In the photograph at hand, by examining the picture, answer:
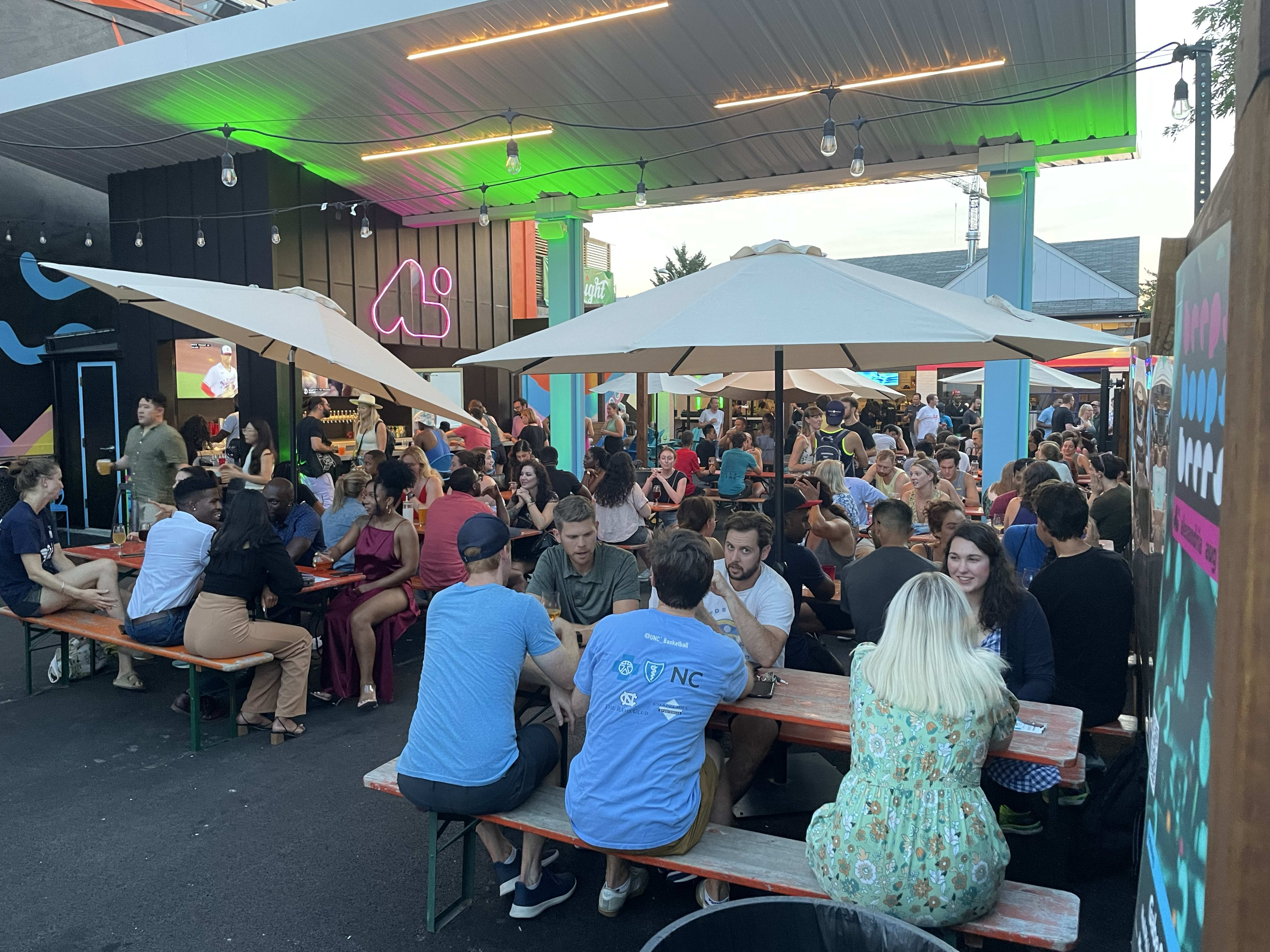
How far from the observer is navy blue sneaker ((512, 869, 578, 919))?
330cm

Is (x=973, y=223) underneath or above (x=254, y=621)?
above

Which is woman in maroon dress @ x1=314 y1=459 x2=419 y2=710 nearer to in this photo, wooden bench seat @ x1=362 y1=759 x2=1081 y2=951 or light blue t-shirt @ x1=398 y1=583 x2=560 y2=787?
wooden bench seat @ x1=362 y1=759 x2=1081 y2=951

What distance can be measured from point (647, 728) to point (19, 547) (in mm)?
4778

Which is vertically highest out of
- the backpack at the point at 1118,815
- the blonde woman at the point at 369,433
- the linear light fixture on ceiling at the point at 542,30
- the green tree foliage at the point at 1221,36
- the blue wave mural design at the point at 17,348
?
the green tree foliage at the point at 1221,36

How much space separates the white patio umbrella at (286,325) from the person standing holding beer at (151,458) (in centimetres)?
175

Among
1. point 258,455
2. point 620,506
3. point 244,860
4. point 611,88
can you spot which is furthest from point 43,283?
point 244,860

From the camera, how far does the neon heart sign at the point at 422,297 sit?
13.6 metres

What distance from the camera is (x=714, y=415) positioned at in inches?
701

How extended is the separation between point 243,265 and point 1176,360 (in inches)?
491

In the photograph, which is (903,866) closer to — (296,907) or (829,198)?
(296,907)

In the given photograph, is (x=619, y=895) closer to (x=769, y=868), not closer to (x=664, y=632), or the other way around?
(x=769, y=868)

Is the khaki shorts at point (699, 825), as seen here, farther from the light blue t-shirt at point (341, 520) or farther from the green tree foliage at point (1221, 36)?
the green tree foliage at point (1221, 36)

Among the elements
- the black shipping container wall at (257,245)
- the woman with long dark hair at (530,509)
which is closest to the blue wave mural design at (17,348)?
the black shipping container wall at (257,245)

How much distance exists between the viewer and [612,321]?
4.22 meters
